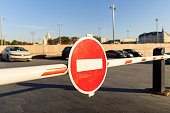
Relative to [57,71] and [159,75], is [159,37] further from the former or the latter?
[57,71]

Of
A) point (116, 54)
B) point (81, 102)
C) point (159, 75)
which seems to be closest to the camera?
point (81, 102)

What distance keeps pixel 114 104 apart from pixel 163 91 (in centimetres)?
167

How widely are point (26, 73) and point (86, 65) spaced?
0.67 metres

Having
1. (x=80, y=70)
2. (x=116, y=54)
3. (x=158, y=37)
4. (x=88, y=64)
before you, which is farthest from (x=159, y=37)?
(x=80, y=70)

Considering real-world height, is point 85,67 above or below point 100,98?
above

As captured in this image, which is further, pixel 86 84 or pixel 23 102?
pixel 23 102

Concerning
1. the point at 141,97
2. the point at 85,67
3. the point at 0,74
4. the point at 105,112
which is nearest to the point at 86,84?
the point at 85,67

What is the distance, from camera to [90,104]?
3562 millimetres

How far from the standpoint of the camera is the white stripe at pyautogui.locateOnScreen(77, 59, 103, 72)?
171 cm

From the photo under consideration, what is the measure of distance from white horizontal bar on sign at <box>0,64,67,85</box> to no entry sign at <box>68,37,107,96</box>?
162mm

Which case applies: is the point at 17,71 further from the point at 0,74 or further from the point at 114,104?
the point at 114,104

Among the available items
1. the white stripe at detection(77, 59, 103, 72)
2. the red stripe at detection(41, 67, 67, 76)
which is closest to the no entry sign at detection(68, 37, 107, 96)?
the white stripe at detection(77, 59, 103, 72)

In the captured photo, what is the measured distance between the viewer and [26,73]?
4.47 feet

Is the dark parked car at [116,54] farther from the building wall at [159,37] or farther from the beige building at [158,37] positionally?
the building wall at [159,37]
